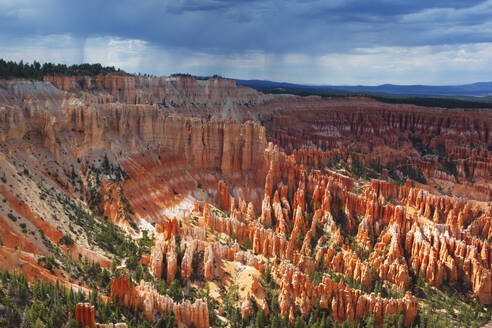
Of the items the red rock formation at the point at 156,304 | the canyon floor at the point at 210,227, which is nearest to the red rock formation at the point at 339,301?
the canyon floor at the point at 210,227

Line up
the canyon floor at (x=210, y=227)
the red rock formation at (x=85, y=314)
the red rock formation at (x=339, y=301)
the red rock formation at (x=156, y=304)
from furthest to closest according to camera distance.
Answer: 1. the red rock formation at (x=339, y=301)
2. the canyon floor at (x=210, y=227)
3. the red rock formation at (x=156, y=304)
4. the red rock formation at (x=85, y=314)

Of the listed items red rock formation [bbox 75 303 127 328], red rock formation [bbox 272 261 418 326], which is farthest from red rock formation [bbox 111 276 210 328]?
red rock formation [bbox 272 261 418 326]

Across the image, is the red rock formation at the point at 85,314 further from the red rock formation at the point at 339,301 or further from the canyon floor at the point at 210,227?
the red rock formation at the point at 339,301

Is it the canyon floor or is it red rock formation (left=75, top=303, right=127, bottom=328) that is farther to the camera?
the canyon floor

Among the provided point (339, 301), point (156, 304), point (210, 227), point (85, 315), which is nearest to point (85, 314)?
point (85, 315)

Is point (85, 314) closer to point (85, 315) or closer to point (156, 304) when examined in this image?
point (85, 315)

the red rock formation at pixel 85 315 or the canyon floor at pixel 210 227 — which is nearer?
the red rock formation at pixel 85 315

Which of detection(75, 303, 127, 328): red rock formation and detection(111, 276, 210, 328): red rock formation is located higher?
detection(75, 303, 127, 328): red rock formation

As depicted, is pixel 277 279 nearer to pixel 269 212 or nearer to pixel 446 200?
pixel 269 212

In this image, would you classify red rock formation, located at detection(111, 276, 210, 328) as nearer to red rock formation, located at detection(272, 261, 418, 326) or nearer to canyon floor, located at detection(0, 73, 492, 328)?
canyon floor, located at detection(0, 73, 492, 328)
